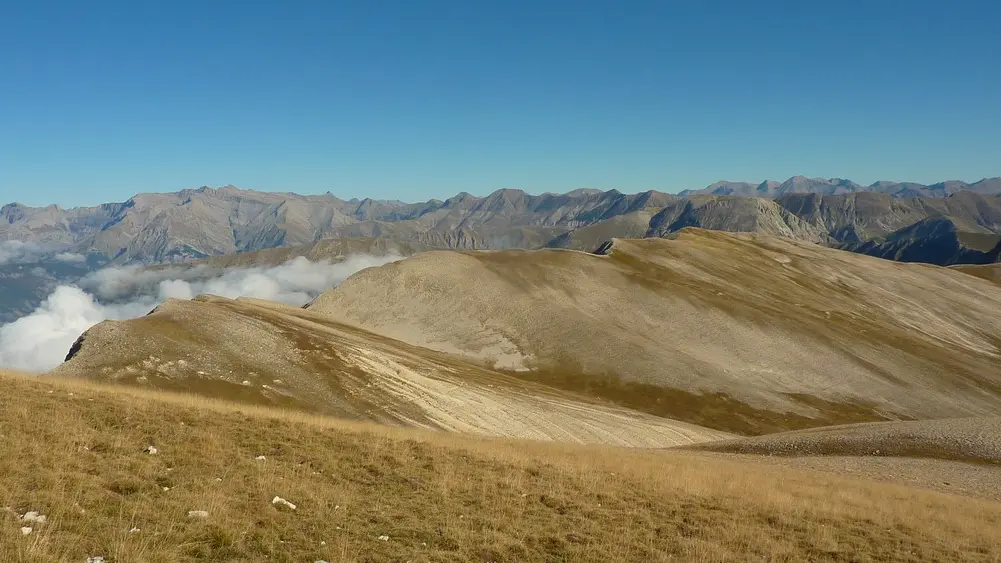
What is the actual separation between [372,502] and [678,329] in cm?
→ 10466

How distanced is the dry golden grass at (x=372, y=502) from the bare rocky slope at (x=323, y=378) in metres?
24.5

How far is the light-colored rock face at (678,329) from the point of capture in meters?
96.8

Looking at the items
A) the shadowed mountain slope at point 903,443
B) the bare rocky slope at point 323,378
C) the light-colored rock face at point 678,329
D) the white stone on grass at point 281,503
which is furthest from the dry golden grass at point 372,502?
the light-colored rock face at point 678,329

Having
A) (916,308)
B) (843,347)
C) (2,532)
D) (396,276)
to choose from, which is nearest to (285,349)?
(2,532)

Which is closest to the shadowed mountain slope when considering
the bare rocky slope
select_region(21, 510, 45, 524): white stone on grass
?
the bare rocky slope

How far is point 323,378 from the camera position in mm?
54625

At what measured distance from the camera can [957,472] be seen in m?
33.5

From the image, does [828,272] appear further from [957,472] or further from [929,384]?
[957,472]

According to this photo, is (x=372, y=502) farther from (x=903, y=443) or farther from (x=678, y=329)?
(x=678, y=329)

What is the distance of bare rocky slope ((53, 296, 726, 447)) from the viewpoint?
4672 centimetres

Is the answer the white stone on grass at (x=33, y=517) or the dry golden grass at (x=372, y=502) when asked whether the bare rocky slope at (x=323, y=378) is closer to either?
the dry golden grass at (x=372, y=502)

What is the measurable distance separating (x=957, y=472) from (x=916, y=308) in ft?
515

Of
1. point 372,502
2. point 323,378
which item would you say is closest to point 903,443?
point 372,502

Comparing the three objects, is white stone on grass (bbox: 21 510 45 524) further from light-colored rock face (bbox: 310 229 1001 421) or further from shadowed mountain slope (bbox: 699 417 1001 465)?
light-colored rock face (bbox: 310 229 1001 421)
